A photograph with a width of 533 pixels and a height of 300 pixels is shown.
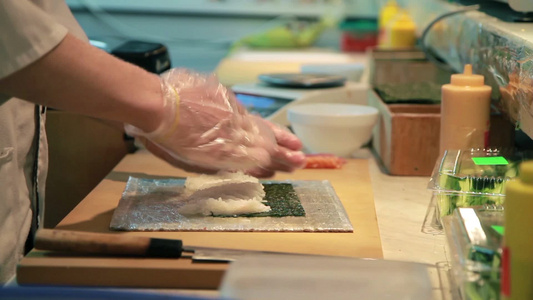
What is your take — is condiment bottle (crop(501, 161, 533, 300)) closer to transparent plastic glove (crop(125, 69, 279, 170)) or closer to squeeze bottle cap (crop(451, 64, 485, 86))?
transparent plastic glove (crop(125, 69, 279, 170))

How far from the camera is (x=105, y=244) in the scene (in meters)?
1.00

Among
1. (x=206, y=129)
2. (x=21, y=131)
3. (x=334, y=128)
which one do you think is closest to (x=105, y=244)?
(x=206, y=129)

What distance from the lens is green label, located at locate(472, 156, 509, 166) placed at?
1246 millimetres

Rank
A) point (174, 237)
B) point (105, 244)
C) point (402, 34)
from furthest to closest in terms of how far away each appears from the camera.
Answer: point (402, 34) → point (174, 237) → point (105, 244)

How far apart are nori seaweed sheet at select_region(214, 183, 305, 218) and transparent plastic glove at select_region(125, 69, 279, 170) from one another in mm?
70

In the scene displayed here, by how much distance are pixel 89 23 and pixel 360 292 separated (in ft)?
13.5

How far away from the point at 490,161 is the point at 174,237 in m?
0.56

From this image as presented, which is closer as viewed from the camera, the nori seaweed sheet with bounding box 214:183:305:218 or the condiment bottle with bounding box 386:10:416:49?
the nori seaweed sheet with bounding box 214:183:305:218

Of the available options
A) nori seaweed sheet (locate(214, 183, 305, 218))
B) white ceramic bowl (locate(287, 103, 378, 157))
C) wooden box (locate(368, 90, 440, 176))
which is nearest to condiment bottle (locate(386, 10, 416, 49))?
white ceramic bowl (locate(287, 103, 378, 157))

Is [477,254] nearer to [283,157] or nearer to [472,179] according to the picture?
[472,179]

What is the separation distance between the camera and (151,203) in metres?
1.32

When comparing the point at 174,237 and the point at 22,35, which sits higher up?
the point at 22,35

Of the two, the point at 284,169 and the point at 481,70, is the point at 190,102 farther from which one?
the point at 481,70

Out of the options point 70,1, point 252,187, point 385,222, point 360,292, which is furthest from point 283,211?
point 70,1
